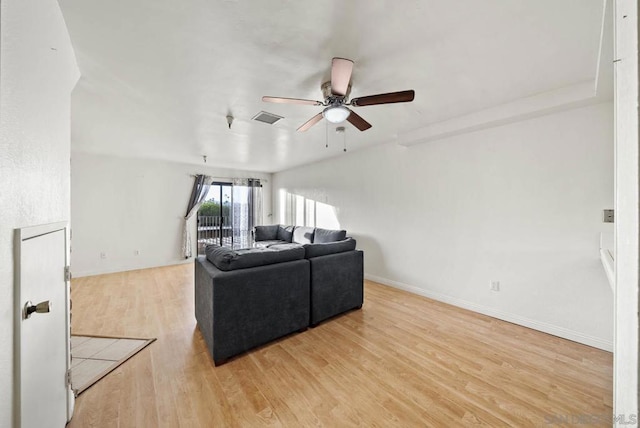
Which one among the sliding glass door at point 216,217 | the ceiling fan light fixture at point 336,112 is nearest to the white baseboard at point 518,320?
the ceiling fan light fixture at point 336,112

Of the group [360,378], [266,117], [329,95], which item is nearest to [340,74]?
[329,95]

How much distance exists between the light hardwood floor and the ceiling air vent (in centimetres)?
255

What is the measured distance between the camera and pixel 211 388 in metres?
1.80

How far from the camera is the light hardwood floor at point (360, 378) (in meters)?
1.56

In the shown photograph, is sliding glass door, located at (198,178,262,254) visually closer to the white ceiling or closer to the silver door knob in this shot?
the white ceiling

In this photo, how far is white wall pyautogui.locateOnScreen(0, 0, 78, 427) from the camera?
2.48 feet

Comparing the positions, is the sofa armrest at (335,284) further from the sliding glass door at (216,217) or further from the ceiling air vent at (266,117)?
the sliding glass door at (216,217)

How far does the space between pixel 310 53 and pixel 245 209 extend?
567 cm

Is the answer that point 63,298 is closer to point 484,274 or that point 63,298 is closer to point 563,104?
point 484,274

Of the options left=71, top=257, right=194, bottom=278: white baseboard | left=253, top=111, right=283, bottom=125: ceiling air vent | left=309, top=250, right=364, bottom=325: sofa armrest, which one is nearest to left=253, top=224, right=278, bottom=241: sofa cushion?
left=71, top=257, right=194, bottom=278: white baseboard

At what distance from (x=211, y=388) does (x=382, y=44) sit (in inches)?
111

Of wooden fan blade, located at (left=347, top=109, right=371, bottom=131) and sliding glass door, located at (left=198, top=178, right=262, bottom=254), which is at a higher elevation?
wooden fan blade, located at (left=347, top=109, right=371, bottom=131)

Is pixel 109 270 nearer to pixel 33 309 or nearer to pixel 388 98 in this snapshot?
pixel 33 309

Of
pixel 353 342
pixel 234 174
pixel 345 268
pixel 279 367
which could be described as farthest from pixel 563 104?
pixel 234 174
